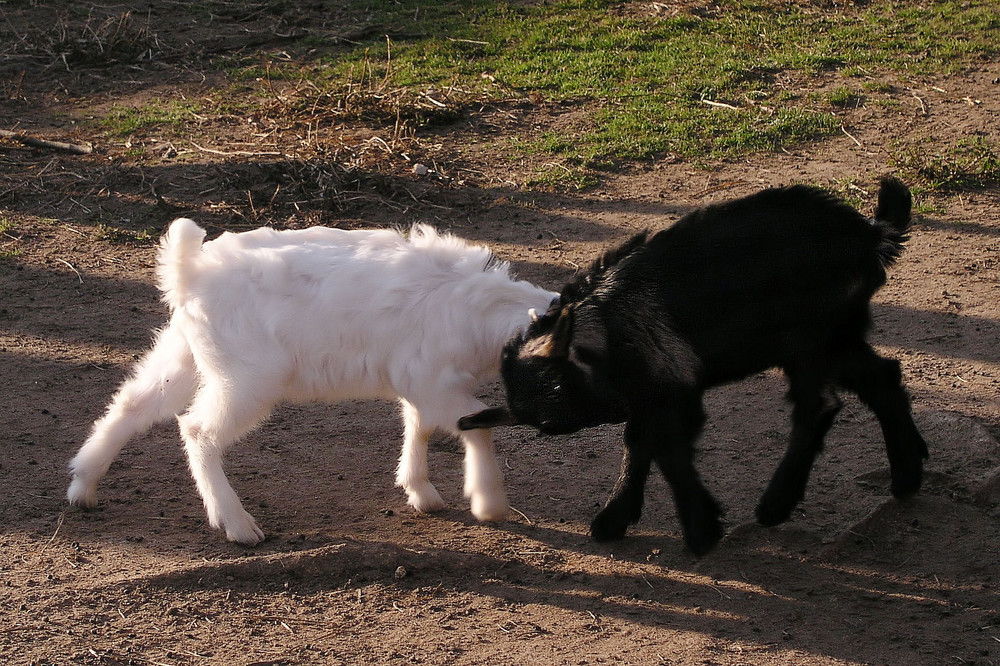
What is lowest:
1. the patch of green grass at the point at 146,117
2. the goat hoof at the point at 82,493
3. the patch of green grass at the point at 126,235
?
the goat hoof at the point at 82,493

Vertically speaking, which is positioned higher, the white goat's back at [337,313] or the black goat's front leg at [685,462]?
the white goat's back at [337,313]

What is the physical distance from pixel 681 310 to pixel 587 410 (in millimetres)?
539

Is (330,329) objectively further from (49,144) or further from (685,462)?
(49,144)

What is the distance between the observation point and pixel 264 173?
27.7 feet

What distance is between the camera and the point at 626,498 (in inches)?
184

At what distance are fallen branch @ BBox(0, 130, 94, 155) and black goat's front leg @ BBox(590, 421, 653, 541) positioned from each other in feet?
20.4

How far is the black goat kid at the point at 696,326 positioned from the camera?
4293 mm

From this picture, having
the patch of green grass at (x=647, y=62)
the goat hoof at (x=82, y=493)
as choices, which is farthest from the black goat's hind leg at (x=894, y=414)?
the patch of green grass at (x=647, y=62)

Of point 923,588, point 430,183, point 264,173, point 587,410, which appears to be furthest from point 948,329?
point 264,173

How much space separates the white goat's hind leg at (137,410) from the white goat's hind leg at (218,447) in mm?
199

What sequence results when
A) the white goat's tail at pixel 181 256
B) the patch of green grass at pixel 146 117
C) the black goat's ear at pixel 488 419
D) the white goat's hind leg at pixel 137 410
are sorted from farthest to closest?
the patch of green grass at pixel 146 117 → the white goat's hind leg at pixel 137 410 → the white goat's tail at pixel 181 256 → the black goat's ear at pixel 488 419

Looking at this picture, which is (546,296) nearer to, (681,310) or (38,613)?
(681,310)

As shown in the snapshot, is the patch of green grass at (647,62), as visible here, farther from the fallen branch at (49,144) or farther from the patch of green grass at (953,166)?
the fallen branch at (49,144)

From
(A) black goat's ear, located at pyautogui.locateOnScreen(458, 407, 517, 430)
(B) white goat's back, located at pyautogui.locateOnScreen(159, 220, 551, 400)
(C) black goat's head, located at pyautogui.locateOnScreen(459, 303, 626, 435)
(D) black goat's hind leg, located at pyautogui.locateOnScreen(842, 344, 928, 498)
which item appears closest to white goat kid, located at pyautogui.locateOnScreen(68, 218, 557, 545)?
(B) white goat's back, located at pyautogui.locateOnScreen(159, 220, 551, 400)
